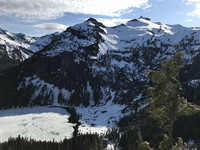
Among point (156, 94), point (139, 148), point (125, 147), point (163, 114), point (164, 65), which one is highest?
point (164, 65)

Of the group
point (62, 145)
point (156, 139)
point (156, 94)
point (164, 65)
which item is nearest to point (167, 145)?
point (156, 94)

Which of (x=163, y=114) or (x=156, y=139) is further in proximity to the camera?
(x=156, y=139)

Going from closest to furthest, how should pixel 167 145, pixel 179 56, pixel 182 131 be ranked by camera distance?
pixel 179 56 < pixel 167 145 < pixel 182 131

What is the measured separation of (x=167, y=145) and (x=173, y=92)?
3.95 meters

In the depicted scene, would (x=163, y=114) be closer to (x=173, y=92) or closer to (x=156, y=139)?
(x=173, y=92)

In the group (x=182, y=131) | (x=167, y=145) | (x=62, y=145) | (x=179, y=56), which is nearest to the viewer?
(x=179, y=56)

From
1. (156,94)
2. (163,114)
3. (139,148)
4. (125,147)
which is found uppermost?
(156,94)

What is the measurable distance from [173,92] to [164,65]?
6.24 feet

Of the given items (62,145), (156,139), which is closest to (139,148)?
(62,145)

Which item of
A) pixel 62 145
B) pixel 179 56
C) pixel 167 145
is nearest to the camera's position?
pixel 179 56

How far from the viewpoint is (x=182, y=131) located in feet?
578

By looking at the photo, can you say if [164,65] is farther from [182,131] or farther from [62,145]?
[182,131]

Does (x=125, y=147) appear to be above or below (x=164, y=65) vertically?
below

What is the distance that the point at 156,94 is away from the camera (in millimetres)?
20562
